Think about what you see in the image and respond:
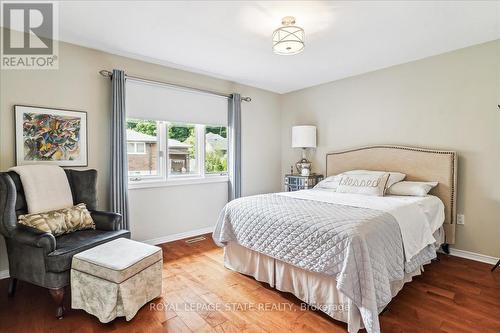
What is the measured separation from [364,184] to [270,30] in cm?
207

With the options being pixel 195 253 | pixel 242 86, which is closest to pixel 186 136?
pixel 242 86

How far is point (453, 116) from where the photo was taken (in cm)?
307

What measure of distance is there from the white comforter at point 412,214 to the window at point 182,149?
1.82m

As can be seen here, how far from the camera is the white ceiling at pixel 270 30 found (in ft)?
7.16

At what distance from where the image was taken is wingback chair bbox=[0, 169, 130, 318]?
194 cm

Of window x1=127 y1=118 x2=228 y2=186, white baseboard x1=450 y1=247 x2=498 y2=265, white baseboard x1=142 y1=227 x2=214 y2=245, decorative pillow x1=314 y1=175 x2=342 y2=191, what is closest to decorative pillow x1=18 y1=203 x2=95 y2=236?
window x1=127 y1=118 x2=228 y2=186

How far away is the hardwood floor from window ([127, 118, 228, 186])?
1.46 metres

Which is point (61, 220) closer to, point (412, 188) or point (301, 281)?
point (301, 281)

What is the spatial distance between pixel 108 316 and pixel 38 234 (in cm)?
82

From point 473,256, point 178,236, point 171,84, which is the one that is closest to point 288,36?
point 171,84

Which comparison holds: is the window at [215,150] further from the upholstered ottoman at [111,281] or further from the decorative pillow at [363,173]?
the upholstered ottoman at [111,281]

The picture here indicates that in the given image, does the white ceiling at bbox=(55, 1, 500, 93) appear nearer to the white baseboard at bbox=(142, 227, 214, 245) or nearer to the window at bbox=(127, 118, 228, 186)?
the window at bbox=(127, 118, 228, 186)

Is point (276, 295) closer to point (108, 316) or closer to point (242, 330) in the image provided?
point (242, 330)

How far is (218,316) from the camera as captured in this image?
1.98 m
